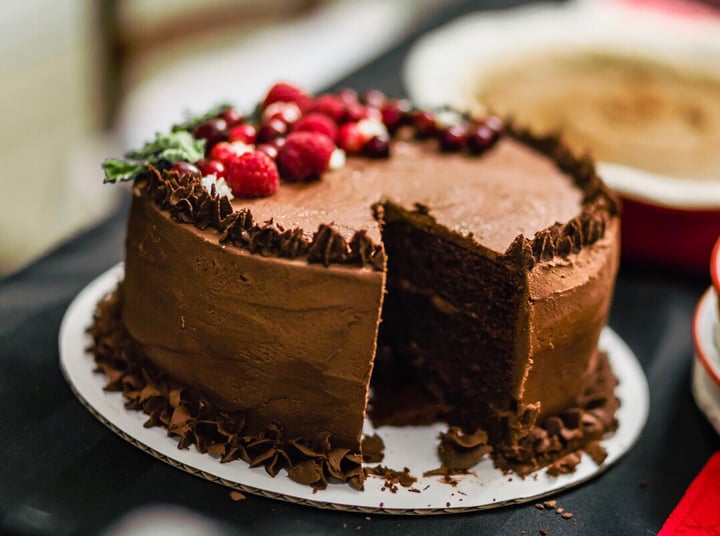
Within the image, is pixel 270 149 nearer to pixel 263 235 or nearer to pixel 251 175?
pixel 251 175

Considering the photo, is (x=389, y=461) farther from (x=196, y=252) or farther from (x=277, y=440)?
(x=196, y=252)

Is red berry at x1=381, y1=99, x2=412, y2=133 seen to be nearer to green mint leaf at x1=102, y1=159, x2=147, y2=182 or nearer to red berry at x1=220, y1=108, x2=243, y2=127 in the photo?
red berry at x1=220, y1=108, x2=243, y2=127

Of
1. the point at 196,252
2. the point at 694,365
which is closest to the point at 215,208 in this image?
the point at 196,252

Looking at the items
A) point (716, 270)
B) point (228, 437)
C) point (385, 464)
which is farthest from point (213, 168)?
point (716, 270)

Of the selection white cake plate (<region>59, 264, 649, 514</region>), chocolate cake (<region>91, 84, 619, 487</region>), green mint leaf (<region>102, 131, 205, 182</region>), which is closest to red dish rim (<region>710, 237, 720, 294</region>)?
chocolate cake (<region>91, 84, 619, 487</region>)

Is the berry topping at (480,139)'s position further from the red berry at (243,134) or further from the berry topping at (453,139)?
the red berry at (243,134)

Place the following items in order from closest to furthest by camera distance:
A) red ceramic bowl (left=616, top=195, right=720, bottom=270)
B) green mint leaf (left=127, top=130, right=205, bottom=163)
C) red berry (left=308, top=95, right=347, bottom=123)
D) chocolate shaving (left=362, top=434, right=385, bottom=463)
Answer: chocolate shaving (left=362, top=434, right=385, bottom=463), green mint leaf (left=127, top=130, right=205, bottom=163), red berry (left=308, top=95, right=347, bottom=123), red ceramic bowl (left=616, top=195, right=720, bottom=270)
